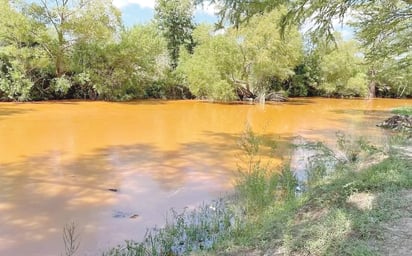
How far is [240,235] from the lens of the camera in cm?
368

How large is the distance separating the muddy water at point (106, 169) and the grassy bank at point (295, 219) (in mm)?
573

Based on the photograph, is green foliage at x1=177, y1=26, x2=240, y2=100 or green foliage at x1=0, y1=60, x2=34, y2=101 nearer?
green foliage at x1=0, y1=60, x2=34, y2=101

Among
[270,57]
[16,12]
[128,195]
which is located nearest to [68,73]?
[16,12]

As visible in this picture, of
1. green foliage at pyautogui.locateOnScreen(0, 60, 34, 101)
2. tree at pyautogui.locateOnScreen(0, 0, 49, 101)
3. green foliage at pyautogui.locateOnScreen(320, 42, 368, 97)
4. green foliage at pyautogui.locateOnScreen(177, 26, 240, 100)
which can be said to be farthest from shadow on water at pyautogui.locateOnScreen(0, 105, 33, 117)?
green foliage at pyautogui.locateOnScreen(320, 42, 368, 97)

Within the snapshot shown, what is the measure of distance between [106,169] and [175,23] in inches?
1000

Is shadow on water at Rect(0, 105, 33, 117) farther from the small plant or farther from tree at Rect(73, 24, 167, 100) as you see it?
the small plant

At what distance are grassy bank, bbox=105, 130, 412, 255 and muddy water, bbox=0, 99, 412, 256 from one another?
57 centimetres

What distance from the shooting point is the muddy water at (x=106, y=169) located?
4441 mm

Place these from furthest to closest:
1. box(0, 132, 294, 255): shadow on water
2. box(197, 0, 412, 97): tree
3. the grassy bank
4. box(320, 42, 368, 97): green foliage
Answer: box(320, 42, 368, 97): green foliage → box(197, 0, 412, 97): tree → box(0, 132, 294, 255): shadow on water → the grassy bank

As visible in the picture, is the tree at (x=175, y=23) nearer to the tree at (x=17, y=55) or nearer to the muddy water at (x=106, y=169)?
the tree at (x=17, y=55)

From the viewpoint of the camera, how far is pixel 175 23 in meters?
31.0

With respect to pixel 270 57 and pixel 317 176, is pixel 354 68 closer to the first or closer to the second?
pixel 270 57

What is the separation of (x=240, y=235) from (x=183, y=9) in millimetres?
28919

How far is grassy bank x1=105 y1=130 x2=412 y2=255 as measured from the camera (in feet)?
10.0
